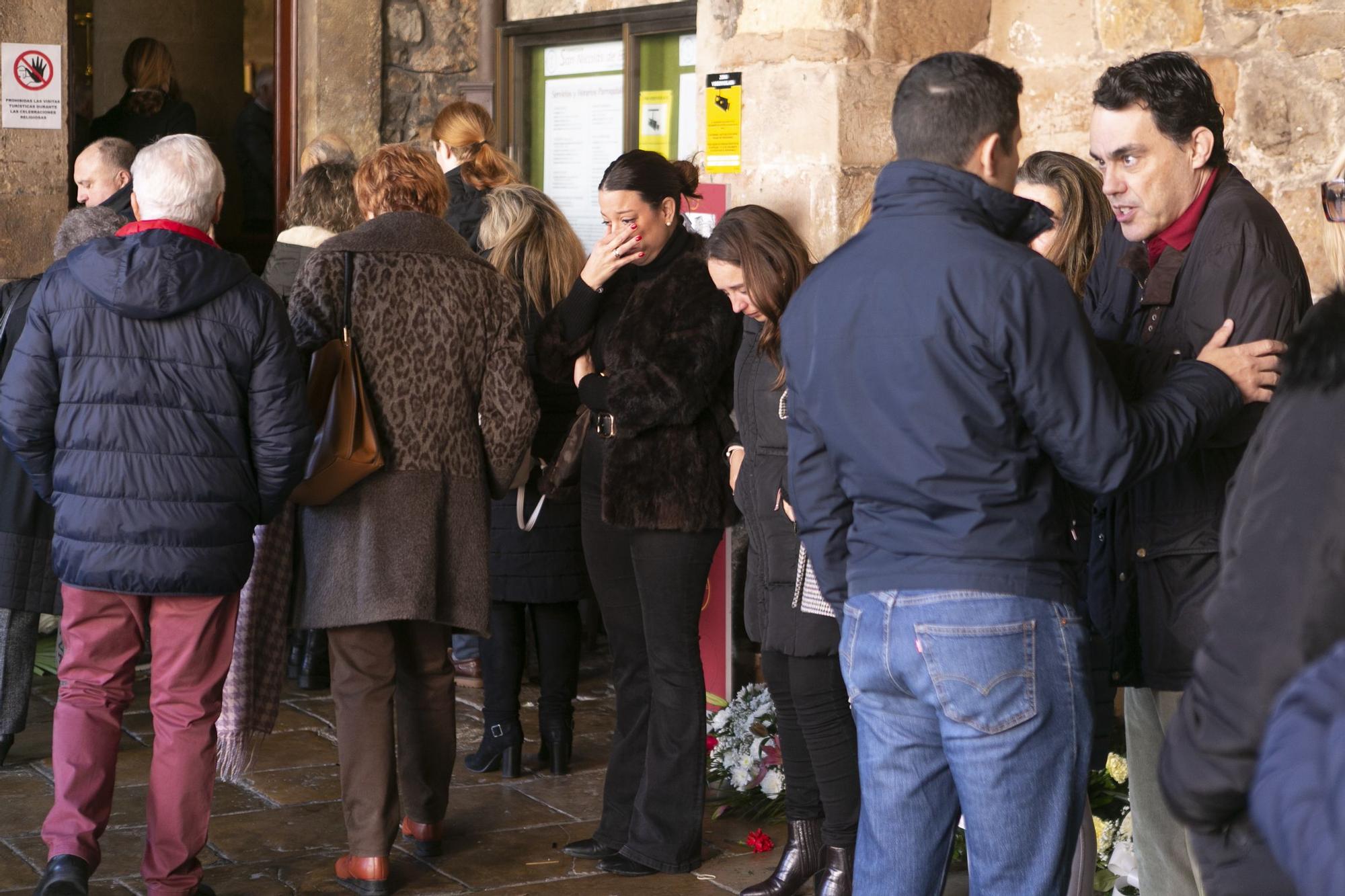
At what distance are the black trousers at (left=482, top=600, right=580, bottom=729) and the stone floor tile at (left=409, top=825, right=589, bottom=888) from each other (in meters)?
0.55

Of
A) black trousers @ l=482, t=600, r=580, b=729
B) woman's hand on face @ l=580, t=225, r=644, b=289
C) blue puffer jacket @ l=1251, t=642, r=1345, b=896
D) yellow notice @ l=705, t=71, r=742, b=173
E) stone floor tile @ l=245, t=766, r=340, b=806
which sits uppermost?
yellow notice @ l=705, t=71, r=742, b=173

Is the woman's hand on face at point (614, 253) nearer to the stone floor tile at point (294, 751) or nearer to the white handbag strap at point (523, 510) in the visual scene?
the white handbag strap at point (523, 510)

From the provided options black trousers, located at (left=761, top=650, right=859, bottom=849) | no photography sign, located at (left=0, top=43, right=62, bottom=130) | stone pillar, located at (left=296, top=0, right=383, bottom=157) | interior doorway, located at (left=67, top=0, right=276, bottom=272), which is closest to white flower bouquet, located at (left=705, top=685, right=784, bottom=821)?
black trousers, located at (left=761, top=650, right=859, bottom=849)

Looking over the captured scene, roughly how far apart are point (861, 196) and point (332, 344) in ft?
6.40

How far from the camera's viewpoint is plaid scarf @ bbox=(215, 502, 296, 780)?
13.4 ft

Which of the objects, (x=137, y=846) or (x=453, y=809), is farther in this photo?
(x=453, y=809)

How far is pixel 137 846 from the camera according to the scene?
4.31 m

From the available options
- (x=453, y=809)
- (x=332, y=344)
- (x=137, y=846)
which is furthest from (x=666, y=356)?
(x=137, y=846)

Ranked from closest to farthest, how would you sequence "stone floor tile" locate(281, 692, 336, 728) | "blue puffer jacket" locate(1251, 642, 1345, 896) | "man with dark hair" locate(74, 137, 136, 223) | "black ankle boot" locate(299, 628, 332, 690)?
"blue puffer jacket" locate(1251, 642, 1345, 896)
"man with dark hair" locate(74, 137, 136, 223)
"stone floor tile" locate(281, 692, 336, 728)
"black ankle boot" locate(299, 628, 332, 690)

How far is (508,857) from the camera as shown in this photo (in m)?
4.30

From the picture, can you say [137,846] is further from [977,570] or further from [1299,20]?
[1299,20]

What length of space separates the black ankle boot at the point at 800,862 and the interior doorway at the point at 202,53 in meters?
7.91

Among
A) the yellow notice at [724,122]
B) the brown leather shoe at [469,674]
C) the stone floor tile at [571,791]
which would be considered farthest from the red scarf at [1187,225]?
the brown leather shoe at [469,674]

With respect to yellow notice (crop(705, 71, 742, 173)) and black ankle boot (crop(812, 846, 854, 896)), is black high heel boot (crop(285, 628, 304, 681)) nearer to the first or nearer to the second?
yellow notice (crop(705, 71, 742, 173))
